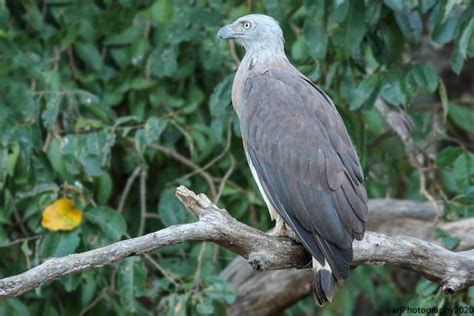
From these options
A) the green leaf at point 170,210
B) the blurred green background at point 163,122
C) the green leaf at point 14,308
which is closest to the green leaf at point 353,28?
the blurred green background at point 163,122

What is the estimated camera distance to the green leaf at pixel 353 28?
5371 millimetres

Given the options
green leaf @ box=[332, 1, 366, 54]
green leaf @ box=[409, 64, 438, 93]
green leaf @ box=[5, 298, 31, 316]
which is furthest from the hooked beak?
green leaf @ box=[5, 298, 31, 316]

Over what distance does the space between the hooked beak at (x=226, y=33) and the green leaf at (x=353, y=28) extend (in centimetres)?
55

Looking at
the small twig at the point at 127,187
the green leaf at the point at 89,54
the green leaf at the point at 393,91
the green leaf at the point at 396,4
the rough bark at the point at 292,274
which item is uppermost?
the green leaf at the point at 396,4

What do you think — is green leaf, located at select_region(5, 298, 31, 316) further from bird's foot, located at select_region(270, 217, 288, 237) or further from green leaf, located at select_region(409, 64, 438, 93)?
green leaf, located at select_region(409, 64, 438, 93)

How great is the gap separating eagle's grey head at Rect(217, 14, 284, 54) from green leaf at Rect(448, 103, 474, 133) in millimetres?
1851

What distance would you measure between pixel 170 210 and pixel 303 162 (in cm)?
133

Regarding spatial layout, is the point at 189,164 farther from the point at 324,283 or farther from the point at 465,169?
the point at 324,283

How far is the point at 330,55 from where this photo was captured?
5.93 meters

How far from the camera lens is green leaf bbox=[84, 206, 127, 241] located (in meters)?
5.39

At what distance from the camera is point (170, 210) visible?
5805mm

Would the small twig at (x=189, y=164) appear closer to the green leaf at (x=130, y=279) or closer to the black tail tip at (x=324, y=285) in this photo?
the green leaf at (x=130, y=279)

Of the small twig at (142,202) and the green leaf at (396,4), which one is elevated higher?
the green leaf at (396,4)

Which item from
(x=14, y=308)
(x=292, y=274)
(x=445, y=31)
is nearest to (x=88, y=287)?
(x=14, y=308)
